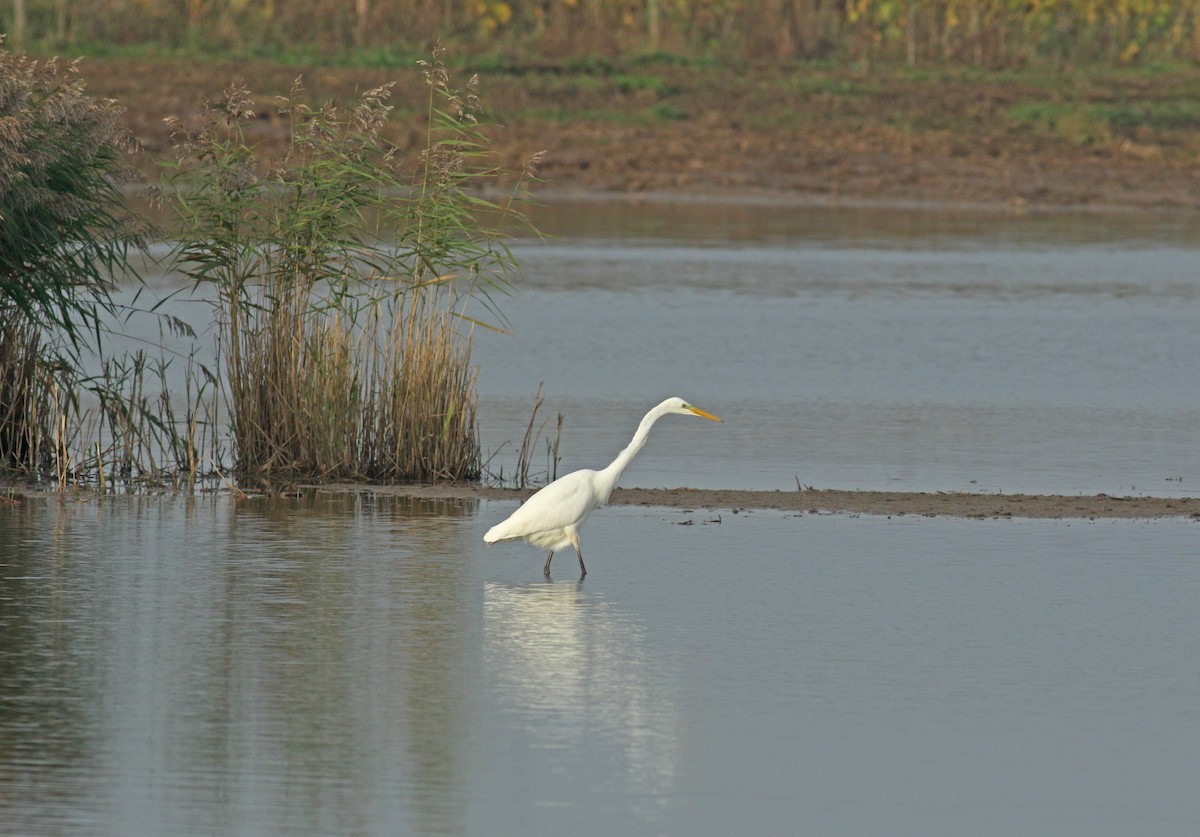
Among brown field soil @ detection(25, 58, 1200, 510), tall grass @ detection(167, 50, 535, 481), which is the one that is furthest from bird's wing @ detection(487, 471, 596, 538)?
brown field soil @ detection(25, 58, 1200, 510)

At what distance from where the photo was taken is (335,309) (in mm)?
11867

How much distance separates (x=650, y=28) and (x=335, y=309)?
38.0 metres

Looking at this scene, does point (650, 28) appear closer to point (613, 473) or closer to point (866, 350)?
point (866, 350)

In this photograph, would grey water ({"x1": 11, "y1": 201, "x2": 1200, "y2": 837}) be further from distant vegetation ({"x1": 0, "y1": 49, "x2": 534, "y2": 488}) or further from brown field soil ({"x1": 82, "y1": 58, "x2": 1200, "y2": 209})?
brown field soil ({"x1": 82, "y1": 58, "x2": 1200, "y2": 209})

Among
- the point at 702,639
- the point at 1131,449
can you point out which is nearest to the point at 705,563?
the point at 702,639

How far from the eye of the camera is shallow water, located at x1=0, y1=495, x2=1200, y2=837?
20.3 feet

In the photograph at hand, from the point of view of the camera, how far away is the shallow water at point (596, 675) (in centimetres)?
620

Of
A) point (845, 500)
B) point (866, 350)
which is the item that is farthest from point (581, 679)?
point (866, 350)

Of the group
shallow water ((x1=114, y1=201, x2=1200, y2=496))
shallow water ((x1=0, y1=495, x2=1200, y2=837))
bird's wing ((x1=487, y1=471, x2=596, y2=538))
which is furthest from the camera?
shallow water ((x1=114, y1=201, x2=1200, y2=496))

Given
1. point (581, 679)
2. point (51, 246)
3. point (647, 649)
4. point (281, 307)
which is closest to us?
point (581, 679)

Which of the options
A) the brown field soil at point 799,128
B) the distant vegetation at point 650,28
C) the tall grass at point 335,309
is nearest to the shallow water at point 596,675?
the tall grass at point 335,309

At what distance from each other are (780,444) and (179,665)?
268 inches

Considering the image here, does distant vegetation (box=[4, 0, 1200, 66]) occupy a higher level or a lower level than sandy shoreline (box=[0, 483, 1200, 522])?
higher

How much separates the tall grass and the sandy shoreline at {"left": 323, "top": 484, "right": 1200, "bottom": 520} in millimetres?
321
